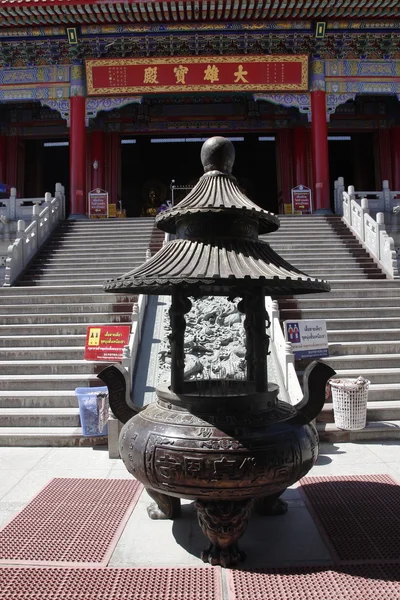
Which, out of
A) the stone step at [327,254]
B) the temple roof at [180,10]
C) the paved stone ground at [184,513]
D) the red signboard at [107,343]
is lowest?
the paved stone ground at [184,513]

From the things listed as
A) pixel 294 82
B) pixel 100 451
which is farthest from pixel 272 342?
pixel 294 82

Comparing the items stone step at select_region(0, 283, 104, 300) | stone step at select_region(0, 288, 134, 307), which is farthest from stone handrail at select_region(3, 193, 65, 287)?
stone step at select_region(0, 288, 134, 307)

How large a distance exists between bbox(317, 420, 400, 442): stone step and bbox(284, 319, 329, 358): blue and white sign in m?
1.20

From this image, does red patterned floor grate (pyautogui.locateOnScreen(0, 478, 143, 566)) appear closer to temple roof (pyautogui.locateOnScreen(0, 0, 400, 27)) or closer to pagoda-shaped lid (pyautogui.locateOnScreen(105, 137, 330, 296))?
pagoda-shaped lid (pyautogui.locateOnScreen(105, 137, 330, 296))

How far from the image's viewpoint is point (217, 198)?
3.60m

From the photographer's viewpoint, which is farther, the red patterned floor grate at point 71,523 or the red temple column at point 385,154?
the red temple column at point 385,154

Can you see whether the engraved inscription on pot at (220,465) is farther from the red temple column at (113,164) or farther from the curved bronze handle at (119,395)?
the red temple column at (113,164)

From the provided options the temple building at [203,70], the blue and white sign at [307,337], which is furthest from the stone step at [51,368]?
the temple building at [203,70]

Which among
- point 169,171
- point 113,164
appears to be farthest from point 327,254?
point 169,171

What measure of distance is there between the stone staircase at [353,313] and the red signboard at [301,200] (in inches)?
113

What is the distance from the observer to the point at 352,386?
5781 millimetres

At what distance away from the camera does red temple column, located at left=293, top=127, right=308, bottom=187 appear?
1738cm

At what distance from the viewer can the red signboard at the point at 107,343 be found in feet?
22.0

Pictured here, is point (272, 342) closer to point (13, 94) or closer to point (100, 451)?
point (100, 451)
